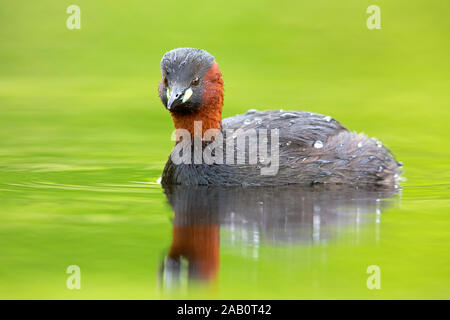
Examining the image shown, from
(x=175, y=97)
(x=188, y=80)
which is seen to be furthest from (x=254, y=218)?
(x=188, y=80)

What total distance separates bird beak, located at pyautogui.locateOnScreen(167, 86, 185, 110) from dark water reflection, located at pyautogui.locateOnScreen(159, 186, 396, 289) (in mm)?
1131

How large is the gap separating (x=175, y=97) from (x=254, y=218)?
194cm

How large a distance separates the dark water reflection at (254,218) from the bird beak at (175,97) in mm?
1131

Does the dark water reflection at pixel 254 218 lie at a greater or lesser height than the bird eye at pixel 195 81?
lesser

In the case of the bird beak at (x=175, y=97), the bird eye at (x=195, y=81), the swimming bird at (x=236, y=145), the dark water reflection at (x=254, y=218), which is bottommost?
the dark water reflection at (x=254, y=218)

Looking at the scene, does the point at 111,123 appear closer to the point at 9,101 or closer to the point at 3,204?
the point at 9,101

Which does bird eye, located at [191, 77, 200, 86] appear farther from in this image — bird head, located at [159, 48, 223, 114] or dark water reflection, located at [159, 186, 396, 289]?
dark water reflection, located at [159, 186, 396, 289]

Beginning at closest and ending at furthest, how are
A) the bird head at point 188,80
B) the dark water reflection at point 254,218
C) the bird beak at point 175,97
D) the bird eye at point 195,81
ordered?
the dark water reflection at point 254,218 → the bird beak at point 175,97 → the bird head at point 188,80 → the bird eye at point 195,81

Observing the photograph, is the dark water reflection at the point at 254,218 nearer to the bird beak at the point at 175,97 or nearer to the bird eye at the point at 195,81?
the bird beak at the point at 175,97

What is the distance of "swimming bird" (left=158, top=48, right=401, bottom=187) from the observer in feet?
40.0

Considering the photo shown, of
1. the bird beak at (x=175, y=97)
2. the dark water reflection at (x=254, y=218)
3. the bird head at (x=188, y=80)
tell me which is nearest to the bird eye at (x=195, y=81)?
the bird head at (x=188, y=80)

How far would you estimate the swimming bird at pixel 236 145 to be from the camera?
40.0 ft

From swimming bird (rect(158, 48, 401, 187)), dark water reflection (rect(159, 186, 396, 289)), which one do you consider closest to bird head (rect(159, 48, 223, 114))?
swimming bird (rect(158, 48, 401, 187))

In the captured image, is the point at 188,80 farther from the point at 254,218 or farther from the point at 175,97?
the point at 254,218
